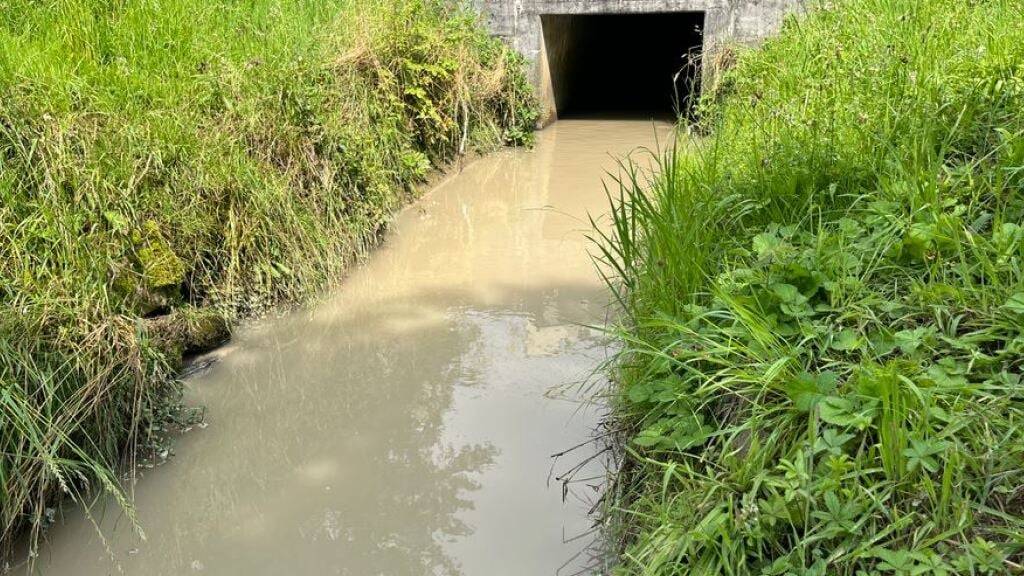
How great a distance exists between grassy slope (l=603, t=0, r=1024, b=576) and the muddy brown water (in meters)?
0.60

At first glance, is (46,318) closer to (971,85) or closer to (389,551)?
(389,551)

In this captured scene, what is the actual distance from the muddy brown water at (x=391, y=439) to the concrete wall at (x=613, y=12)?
13.4 feet

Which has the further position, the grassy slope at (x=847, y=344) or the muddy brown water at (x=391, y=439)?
the muddy brown water at (x=391, y=439)

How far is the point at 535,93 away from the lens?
946cm

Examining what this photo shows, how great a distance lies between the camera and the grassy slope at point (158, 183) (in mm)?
3229

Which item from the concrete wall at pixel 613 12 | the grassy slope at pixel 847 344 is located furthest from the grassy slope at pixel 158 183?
the concrete wall at pixel 613 12

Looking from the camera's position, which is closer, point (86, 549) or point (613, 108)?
point (86, 549)

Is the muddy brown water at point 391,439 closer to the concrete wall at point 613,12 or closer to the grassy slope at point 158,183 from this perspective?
the grassy slope at point 158,183

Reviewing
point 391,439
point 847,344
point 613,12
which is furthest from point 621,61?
point 847,344

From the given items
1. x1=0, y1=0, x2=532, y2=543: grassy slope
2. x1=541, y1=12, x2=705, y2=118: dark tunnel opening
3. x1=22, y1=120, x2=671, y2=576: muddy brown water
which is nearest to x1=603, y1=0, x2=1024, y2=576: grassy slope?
x1=22, y1=120, x2=671, y2=576: muddy brown water

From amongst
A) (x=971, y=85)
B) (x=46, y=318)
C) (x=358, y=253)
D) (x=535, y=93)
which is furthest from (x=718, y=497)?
(x=535, y=93)

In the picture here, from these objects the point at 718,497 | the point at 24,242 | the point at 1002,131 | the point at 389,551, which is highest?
the point at 1002,131

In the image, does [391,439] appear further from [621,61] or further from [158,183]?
Answer: [621,61]

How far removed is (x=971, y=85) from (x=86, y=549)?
3990 mm
